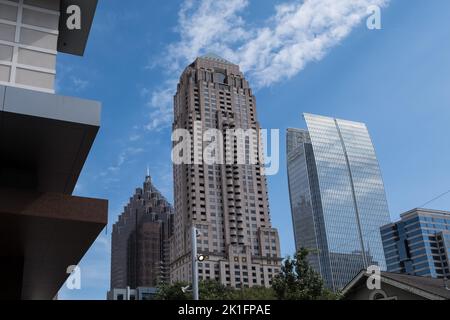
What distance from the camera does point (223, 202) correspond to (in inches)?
5723

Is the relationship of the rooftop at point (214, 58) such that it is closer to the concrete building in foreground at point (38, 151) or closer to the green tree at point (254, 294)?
the green tree at point (254, 294)

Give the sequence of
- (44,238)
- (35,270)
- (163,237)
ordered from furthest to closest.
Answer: (163,237), (35,270), (44,238)

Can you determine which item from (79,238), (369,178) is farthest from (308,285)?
(369,178)

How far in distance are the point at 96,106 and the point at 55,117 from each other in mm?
1163

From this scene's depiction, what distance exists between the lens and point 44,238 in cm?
1455

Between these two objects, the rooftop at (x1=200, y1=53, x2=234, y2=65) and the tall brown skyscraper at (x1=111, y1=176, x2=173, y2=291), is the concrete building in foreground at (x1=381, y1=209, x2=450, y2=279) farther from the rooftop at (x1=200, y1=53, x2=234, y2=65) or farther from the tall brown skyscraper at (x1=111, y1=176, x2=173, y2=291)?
the rooftop at (x1=200, y1=53, x2=234, y2=65)

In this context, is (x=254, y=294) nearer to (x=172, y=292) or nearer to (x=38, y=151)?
(x=172, y=292)

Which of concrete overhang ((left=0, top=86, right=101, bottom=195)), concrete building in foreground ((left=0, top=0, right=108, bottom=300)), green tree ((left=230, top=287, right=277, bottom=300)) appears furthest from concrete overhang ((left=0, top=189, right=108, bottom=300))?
green tree ((left=230, top=287, right=277, bottom=300))

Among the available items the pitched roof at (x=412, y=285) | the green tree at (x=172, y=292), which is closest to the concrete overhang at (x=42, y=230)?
Answer: the pitched roof at (x=412, y=285)

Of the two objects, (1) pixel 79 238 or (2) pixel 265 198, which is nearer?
(1) pixel 79 238

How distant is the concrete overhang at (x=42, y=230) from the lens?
13102 millimetres

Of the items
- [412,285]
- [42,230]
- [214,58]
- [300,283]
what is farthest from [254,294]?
[214,58]

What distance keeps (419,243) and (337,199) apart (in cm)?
2991

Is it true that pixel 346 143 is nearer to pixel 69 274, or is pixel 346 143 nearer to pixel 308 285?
pixel 308 285
